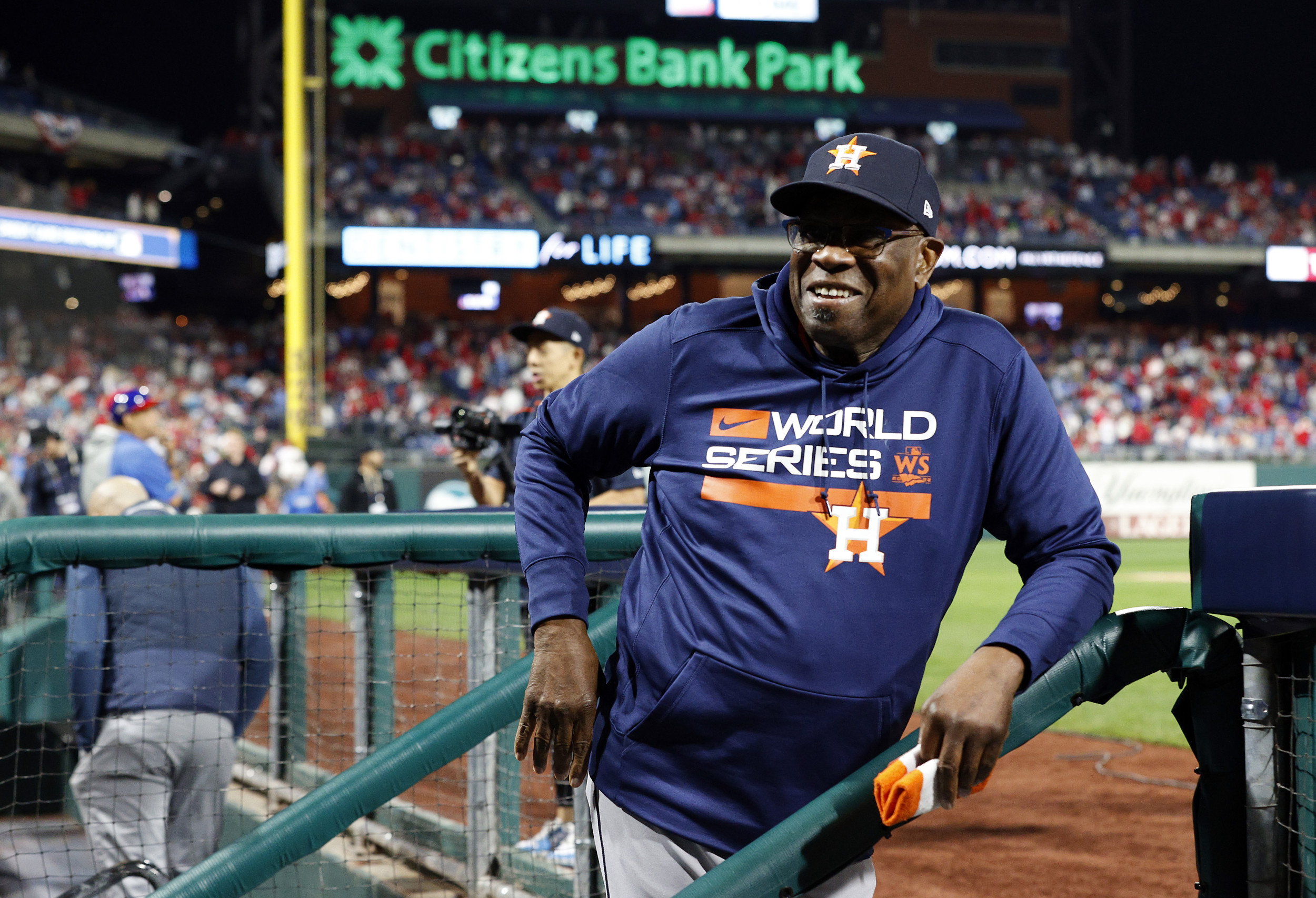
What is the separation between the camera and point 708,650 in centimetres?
162

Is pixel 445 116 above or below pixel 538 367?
above

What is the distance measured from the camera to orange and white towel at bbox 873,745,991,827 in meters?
1.41

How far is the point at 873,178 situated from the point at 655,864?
3.37ft

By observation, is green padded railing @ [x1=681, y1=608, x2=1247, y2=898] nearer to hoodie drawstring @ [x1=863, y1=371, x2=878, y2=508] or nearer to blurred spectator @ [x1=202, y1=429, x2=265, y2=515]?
hoodie drawstring @ [x1=863, y1=371, x2=878, y2=508]

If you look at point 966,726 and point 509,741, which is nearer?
point 966,726

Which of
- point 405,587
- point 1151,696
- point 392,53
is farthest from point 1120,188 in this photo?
point 405,587

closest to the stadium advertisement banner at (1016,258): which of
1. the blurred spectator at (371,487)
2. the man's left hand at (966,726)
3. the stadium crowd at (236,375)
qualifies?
the stadium crowd at (236,375)

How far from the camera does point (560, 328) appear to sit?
461cm

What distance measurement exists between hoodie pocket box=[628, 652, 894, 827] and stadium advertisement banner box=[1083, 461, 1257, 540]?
Answer: 20589 millimetres

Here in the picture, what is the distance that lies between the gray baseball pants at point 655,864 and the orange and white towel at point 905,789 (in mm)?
263

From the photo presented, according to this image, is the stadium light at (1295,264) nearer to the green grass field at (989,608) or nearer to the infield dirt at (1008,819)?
the green grass field at (989,608)

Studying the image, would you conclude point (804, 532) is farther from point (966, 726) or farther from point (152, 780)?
point (152, 780)

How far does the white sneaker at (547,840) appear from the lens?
357 cm

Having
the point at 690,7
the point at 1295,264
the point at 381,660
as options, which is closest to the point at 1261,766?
the point at 381,660
